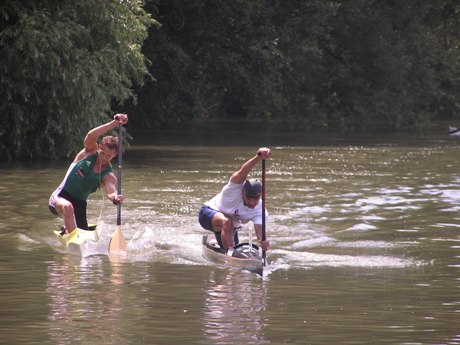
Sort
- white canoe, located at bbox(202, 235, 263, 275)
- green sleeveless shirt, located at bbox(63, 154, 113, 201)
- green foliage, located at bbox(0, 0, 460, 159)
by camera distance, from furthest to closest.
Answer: green foliage, located at bbox(0, 0, 460, 159) < green sleeveless shirt, located at bbox(63, 154, 113, 201) < white canoe, located at bbox(202, 235, 263, 275)

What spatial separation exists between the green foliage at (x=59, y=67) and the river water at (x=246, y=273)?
81.2 inches

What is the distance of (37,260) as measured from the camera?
1452 centimetres

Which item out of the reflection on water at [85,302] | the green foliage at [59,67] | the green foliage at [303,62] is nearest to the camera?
the reflection on water at [85,302]

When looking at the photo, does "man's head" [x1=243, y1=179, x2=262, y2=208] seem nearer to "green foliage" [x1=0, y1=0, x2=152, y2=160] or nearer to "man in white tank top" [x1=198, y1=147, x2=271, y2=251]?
"man in white tank top" [x1=198, y1=147, x2=271, y2=251]

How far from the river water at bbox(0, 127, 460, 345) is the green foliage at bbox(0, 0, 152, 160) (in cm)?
206

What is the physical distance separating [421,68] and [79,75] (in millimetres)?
35436

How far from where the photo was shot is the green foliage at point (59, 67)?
1149 inches

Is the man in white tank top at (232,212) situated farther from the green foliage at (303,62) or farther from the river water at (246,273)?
the green foliage at (303,62)

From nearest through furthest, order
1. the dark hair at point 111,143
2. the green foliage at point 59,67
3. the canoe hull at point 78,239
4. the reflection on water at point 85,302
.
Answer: the reflection on water at point 85,302 → the canoe hull at point 78,239 → the dark hair at point 111,143 → the green foliage at point 59,67

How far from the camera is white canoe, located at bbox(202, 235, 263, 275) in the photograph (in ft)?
45.7

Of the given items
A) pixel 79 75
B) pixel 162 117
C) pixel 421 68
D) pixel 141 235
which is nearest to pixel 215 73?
pixel 162 117

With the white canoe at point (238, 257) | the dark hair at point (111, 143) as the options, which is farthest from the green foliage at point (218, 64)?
the white canoe at point (238, 257)

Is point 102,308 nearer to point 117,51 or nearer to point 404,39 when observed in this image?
point 117,51

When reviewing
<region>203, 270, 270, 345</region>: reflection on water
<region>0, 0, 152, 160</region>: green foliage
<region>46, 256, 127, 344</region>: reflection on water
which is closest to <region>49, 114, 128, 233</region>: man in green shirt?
<region>46, 256, 127, 344</region>: reflection on water
